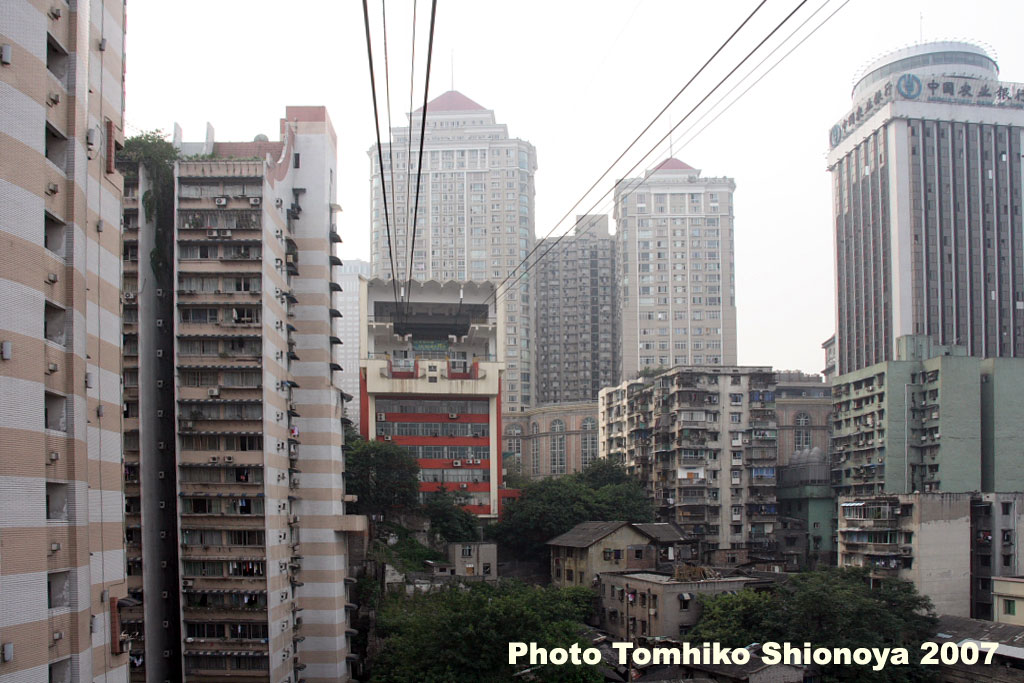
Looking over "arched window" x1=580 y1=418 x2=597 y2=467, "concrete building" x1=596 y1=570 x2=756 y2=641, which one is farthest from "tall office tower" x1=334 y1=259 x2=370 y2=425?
"concrete building" x1=596 y1=570 x2=756 y2=641

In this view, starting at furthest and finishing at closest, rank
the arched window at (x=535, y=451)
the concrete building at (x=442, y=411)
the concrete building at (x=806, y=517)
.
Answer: the arched window at (x=535, y=451) → the concrete building at (x=806, y=517) → the concrete building at (x=442, y=411)

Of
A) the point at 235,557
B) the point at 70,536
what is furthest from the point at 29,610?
the point at 235,557

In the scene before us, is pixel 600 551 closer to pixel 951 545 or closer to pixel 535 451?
pixel 951 545

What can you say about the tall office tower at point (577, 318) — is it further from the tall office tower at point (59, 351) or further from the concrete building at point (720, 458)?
the tall office tower at point (59, 351)

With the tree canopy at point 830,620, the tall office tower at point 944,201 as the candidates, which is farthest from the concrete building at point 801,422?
the tree canopy at point 830,620

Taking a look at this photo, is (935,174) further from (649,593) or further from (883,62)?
(649,593)

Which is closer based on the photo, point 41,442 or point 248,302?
point 41,442

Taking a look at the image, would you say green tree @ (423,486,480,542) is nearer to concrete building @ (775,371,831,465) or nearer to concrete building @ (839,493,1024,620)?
concrete building @ (839,493,1024,620)
